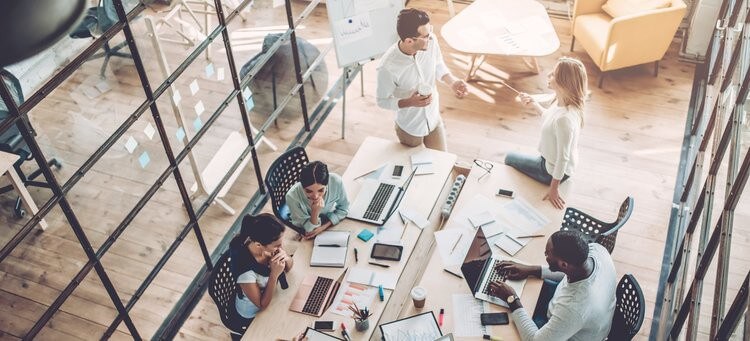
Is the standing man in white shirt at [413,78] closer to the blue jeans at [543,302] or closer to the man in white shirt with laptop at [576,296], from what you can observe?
the blue jeans at [543,302]

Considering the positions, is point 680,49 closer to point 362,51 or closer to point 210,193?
point 362,51

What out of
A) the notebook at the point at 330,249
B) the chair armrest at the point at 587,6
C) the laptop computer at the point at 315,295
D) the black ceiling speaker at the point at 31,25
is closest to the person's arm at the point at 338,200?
the notebook at the point at 330,249

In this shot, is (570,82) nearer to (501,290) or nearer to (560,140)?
(560,140)

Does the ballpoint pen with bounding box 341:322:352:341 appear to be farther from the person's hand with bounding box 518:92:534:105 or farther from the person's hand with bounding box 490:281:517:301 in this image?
the person's hand with bounding box 518:92:534:105

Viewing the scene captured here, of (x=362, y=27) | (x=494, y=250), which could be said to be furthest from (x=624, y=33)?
(x=494, y=250)

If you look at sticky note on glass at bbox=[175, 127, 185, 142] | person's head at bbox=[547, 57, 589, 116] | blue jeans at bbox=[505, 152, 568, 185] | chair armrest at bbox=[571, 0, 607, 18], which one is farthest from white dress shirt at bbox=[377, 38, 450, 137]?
chair armrest at bbox=[571, 0, 607, 18]

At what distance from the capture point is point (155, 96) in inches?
154

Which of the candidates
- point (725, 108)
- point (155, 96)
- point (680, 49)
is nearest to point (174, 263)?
point (155, 96)

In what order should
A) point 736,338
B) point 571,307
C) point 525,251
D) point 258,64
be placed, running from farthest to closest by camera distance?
1. point 258,64
2. point 525,251
3. point 571,307
4. point 736,338

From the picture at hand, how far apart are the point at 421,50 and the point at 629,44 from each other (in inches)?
107

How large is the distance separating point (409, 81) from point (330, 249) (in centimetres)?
Result: 142

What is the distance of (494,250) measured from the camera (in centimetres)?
401

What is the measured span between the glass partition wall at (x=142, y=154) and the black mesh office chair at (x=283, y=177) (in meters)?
0.58

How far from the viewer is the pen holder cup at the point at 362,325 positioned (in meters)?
3.57
